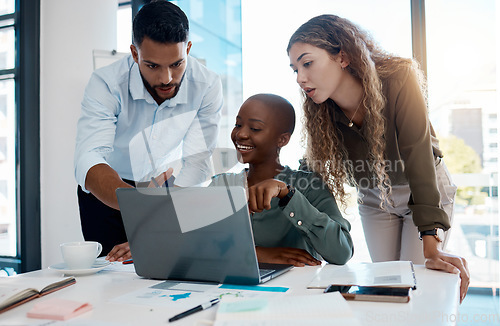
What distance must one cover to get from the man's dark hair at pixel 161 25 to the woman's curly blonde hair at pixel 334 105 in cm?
38

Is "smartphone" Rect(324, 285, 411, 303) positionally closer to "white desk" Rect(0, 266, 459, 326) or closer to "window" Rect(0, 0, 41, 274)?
"white desk" Rect(0, 266, 459, 326)

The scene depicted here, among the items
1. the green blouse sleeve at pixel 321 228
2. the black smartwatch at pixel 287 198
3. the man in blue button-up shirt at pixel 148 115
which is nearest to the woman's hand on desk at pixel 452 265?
the green blouse sleeve at pixel 321 228

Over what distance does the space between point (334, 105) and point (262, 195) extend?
2.19ft

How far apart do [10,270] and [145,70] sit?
2.08 metres

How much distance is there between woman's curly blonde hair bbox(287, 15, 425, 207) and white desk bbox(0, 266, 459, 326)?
573mm

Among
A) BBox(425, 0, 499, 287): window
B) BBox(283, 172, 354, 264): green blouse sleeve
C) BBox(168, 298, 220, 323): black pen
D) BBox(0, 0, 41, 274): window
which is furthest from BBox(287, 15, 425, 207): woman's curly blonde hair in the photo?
BBox(0, 0, 41, 274): window

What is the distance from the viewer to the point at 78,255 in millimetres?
1080

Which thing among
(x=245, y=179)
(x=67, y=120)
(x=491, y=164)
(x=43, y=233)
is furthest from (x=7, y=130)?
(x=491, y=164)

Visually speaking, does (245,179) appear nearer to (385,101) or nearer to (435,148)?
(385,101)

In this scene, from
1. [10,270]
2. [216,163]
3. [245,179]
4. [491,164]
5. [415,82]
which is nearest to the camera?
[415,82]

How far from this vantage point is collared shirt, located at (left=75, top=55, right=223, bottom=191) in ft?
5.67

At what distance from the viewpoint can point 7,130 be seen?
9.86 feet

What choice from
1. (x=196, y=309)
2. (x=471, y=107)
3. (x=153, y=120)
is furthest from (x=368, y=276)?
(x=471, y=107)

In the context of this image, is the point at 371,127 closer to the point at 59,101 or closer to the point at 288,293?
the point at 288,293
